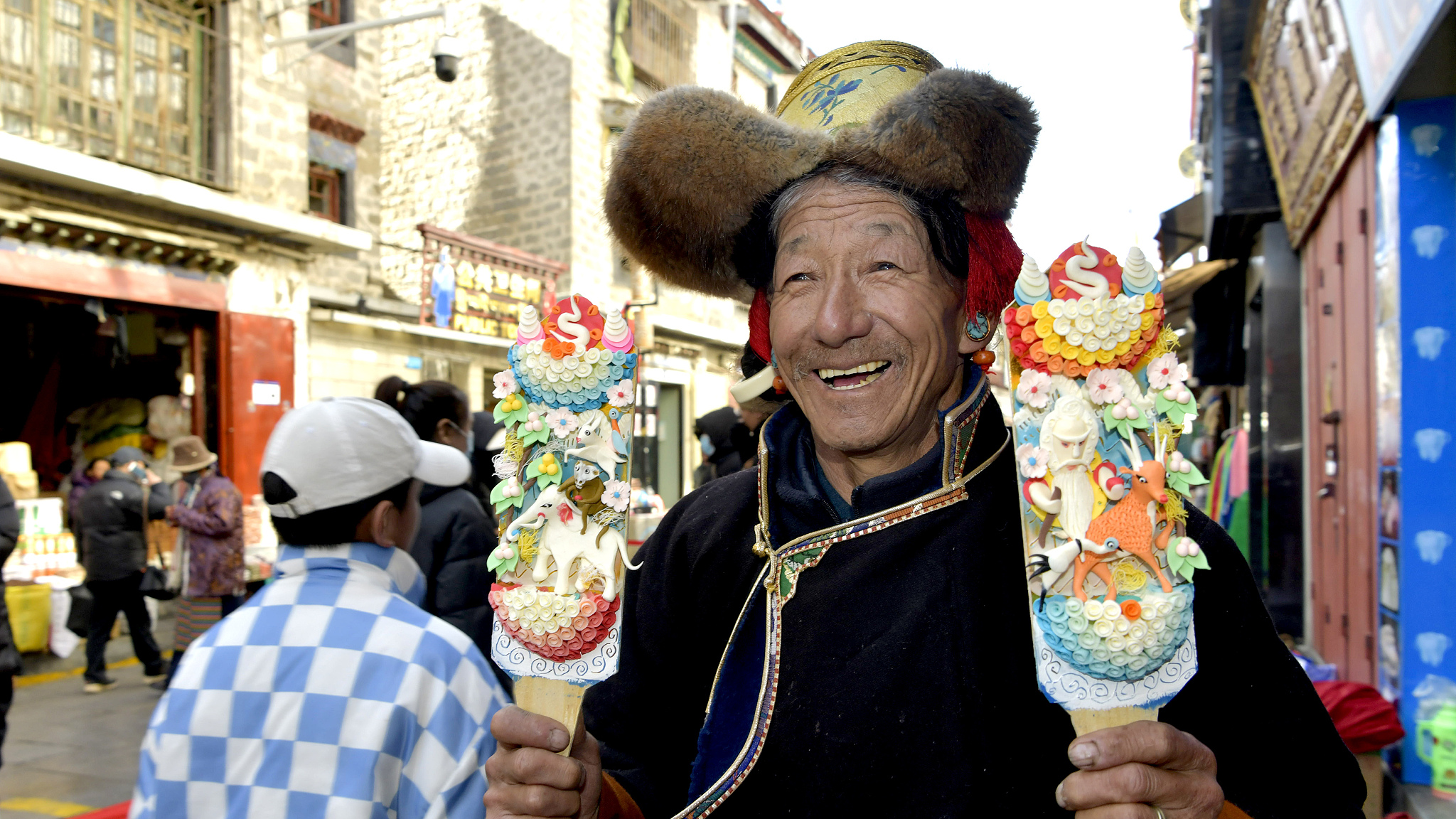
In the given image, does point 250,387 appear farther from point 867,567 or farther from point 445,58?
point 867,567

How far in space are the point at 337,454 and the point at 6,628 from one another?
8.48ft

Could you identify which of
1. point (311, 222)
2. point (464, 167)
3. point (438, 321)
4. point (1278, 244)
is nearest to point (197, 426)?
point (311, 222)

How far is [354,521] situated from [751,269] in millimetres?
1037

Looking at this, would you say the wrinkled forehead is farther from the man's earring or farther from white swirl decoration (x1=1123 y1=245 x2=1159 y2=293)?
white swirl decoration (x1=1123 y1=245 x2=1159 y2=293)

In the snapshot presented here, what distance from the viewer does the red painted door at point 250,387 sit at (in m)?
9.38

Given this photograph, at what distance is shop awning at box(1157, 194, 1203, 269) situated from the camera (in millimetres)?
10781

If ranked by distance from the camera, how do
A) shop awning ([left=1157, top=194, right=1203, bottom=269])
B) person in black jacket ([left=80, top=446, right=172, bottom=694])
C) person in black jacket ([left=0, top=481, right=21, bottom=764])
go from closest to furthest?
person in black jacket ([left=0, top=481, right=21, bottom=764])
person in black jacket ([left=80, top=446, right=172, bottom=694])
shop awning ([left=1157, top=194, right=1203, bottom=269])

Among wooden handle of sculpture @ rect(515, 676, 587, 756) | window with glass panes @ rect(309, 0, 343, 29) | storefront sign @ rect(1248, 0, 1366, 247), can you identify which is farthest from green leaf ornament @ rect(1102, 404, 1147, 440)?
window with glass panes @ rect(309, 0, 343, 29)

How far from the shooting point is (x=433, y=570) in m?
3.16

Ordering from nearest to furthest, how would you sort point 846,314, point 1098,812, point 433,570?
1. point 1098,812
2. point 846,314
3. point 433,570

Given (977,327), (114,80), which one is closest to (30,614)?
(114,80)

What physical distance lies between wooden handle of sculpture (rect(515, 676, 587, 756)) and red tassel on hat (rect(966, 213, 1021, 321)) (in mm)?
972

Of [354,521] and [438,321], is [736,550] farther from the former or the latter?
[438,321]


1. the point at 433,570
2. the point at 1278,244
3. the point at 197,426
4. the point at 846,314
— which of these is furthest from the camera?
the point at 197,426
